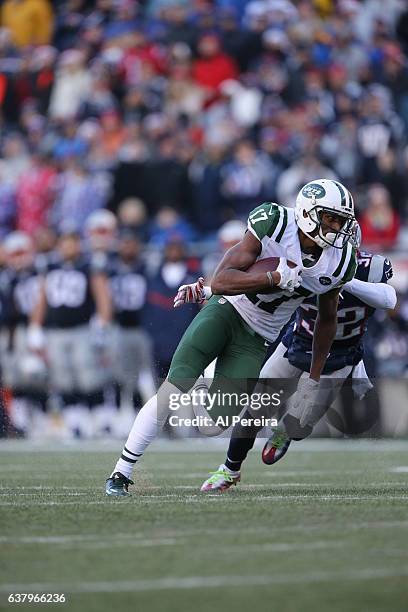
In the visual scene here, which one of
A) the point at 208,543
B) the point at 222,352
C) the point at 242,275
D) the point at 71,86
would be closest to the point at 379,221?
the point at 71,86

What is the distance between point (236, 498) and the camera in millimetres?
6438

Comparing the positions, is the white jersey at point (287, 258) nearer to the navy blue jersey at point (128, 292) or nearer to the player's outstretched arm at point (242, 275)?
the player's outstretched arm at point (242, 275)

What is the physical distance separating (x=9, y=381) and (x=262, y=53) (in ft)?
15.5

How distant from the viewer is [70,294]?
12.1 meters

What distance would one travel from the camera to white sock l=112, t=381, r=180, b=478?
252 inches

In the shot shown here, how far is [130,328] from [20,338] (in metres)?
1.15

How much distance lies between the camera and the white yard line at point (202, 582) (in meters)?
3.92

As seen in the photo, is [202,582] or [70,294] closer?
A: [202,582]

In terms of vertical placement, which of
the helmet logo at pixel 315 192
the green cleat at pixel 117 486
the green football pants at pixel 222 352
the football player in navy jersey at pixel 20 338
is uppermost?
the helmet logo at pixel 315 192

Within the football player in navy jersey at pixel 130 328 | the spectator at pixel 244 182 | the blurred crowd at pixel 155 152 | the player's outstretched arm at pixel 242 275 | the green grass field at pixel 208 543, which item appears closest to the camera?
the green grass field at pixel 208 543

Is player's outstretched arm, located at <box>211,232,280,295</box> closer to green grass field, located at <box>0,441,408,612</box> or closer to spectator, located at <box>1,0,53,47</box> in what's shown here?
green grass field, located at <box>0,441,408,612</box>

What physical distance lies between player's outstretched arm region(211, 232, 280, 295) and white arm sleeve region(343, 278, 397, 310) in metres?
0.96

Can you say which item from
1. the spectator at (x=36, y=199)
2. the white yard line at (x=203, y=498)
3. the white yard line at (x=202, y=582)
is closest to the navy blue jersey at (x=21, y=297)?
the spectator at (x=36, y=199)

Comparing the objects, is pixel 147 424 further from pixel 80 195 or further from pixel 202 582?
pixel 80 195
